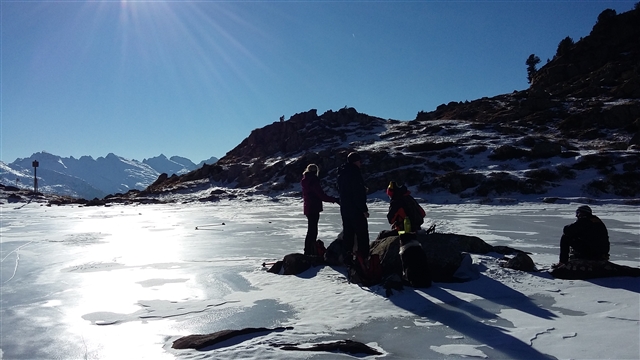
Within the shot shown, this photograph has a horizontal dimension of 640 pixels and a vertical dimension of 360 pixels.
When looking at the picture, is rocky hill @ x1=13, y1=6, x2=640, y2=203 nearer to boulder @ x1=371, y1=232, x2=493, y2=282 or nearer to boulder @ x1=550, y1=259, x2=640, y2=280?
boulder @ x1=550, y1=259, x2=640, y2=280

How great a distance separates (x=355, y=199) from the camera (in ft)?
20.6

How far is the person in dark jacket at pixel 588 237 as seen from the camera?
19.3 feet

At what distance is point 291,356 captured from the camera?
346cm

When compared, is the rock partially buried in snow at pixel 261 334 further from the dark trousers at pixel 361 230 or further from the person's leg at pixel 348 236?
the person's leg at pixel 348 236

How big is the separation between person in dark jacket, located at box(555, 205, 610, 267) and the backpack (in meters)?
2.84

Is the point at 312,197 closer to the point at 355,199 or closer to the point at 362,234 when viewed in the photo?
the point at 355,199

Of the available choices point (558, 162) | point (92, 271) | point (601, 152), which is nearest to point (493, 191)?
point (558, 162)

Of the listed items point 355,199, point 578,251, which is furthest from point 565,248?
point 355,199

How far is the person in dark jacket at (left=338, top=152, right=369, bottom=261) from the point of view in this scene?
6.25 m

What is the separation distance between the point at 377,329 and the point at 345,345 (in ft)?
2.31

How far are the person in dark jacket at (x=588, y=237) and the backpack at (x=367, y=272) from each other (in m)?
2.84

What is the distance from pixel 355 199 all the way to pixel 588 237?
12.0ft

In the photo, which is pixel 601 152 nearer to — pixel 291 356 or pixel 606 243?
pixel 606 243

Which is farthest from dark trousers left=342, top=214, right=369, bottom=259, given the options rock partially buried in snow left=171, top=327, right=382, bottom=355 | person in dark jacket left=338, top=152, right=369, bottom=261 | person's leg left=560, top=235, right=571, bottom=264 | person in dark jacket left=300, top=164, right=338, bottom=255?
person's leg left=560, top=235, right=571, bottom=264
